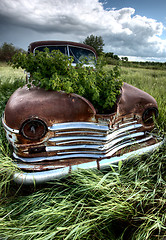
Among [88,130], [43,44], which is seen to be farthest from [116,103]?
[43,44]

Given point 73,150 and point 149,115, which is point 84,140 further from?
point 149,115

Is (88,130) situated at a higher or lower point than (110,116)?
lower

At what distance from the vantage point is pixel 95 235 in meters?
1.20

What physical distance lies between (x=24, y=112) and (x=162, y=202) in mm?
1509

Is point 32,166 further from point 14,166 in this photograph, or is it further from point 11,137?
point 11,137

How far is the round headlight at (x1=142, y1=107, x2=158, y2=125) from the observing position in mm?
1978

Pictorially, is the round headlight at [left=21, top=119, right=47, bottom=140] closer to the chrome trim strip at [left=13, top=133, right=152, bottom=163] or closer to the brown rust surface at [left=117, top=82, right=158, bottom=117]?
the chrome trim strip at [left=13, top=133, right=152, bottom=163]

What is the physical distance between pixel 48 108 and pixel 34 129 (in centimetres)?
24

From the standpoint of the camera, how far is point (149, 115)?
6.64ft

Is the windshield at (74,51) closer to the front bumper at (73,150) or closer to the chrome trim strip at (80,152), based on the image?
the front bumper at (73,150)

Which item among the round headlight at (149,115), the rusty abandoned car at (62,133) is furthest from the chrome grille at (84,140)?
the round headlight at (149,115)

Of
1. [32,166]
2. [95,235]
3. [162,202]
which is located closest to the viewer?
[95,235]

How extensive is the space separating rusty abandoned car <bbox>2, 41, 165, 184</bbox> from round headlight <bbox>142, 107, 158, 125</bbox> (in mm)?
111

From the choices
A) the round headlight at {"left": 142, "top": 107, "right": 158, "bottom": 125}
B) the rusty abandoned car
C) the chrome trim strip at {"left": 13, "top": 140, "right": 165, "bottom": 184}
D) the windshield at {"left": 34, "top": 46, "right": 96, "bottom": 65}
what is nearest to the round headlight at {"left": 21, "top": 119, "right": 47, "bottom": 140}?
the rusty abandoned car
